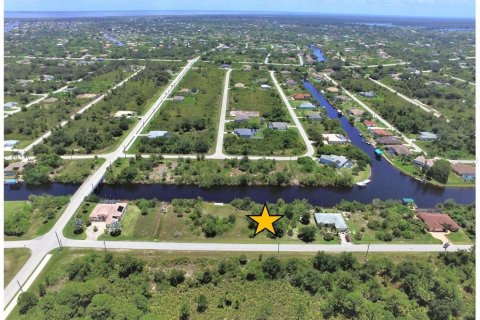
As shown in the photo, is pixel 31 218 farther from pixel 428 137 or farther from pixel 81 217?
pixel 428 137

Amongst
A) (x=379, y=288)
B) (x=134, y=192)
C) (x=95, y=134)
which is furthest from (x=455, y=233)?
(x=95, y=134)

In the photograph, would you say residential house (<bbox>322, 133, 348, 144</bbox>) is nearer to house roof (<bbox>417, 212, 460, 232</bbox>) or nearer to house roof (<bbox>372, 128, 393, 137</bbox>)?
house roof (<bbox>372, 128, 393, 137</bbox>)

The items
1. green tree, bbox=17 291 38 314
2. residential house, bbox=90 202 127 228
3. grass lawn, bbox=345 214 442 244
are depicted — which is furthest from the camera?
residential house, bbox=90 202 127 228

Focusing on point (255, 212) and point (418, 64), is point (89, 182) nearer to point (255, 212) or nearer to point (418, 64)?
point (255, 212)

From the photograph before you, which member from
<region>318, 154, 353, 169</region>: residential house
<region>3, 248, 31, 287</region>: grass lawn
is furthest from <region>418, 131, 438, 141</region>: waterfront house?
<region>3, 248, 31, 287</region>: grass lawn

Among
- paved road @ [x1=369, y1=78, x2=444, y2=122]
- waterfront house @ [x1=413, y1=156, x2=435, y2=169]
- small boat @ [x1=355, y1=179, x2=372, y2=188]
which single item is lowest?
small boat @ [x1=355, y1=179, x2=372, y2=188]

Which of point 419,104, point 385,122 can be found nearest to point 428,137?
point 385,122
